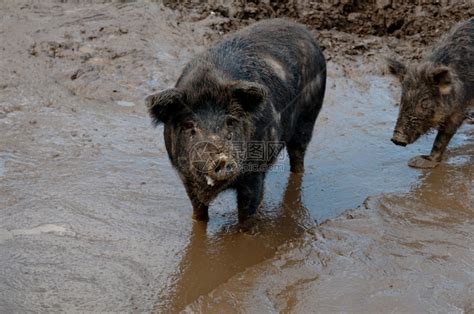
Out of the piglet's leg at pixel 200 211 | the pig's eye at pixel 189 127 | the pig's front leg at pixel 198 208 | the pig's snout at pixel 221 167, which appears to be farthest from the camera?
the piglet's leg at pixel 200 211

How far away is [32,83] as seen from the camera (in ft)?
25.8

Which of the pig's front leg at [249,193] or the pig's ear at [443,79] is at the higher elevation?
the pig's ear at [443,79]

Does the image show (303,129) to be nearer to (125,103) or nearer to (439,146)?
(439,146)

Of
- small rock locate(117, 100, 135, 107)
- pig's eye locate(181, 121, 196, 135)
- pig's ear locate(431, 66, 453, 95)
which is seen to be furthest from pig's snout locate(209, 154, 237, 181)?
small rock locate(117, 100, 135, 107)

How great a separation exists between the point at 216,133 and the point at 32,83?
4290 millimetres

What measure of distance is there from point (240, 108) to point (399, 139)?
289cm

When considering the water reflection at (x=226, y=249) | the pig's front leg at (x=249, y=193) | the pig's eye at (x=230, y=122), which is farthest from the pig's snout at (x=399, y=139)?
the pig's eye at (x=230, y=122)

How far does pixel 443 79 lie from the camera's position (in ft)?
22.9

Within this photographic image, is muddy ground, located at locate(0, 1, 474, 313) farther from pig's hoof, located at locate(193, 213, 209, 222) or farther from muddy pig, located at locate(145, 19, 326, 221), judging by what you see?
muddy pig, located at locate(145, 19, 326, 221)

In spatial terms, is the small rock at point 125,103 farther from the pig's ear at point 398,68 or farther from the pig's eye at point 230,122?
the pig's eye at point 230,122

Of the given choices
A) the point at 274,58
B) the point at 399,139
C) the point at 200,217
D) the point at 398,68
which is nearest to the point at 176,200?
the point at 200,217

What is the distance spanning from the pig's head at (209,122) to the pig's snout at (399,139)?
2660 millimetres

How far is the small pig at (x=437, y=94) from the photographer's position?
696 cm

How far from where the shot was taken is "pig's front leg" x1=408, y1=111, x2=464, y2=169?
6.77 m
